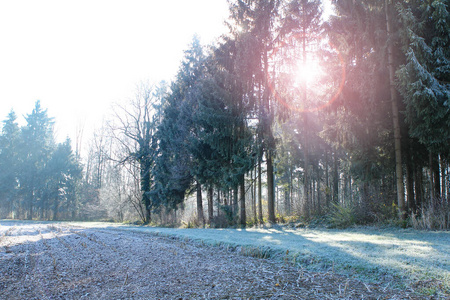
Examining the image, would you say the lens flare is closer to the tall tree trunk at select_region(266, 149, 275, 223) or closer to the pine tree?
the tall tree trunk at select_region(266, 149, 275, 223)

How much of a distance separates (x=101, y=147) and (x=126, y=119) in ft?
53.0

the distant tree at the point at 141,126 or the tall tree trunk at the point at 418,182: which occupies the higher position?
the distant tree at the point at 141,126

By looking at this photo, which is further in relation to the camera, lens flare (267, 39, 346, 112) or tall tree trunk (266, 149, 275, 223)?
tall tree trunk (266, 149, 275, 223)

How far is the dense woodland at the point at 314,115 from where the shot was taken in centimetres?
912

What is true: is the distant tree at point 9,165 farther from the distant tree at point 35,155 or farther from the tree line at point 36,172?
the distant tree at point 35,155

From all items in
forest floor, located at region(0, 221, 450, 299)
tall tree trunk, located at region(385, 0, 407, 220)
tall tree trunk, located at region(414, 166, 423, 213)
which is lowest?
forest floor, located at region(0, 221, 450, 299)

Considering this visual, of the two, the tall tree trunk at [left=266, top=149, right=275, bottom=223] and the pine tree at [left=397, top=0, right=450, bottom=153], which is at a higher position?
the pine tree at [left=397, top=0, right=450, bottom=153]

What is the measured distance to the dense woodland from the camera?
912cm

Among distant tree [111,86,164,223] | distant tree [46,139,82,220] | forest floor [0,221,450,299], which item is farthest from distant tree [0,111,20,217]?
forest floor [0,221,450,299]

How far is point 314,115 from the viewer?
18.8 m

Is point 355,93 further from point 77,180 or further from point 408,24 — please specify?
point 77,180

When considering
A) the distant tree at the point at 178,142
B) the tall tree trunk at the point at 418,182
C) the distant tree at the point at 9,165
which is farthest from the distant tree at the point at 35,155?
the tall tree trunk at the point at 418,182

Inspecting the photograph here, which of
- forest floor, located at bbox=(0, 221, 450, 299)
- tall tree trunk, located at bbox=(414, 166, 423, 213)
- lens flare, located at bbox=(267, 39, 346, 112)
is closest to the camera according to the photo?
forest floor, located at bbox=(0, 221, 450, 299)

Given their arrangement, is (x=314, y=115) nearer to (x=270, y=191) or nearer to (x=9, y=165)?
(x=270, y=191)
